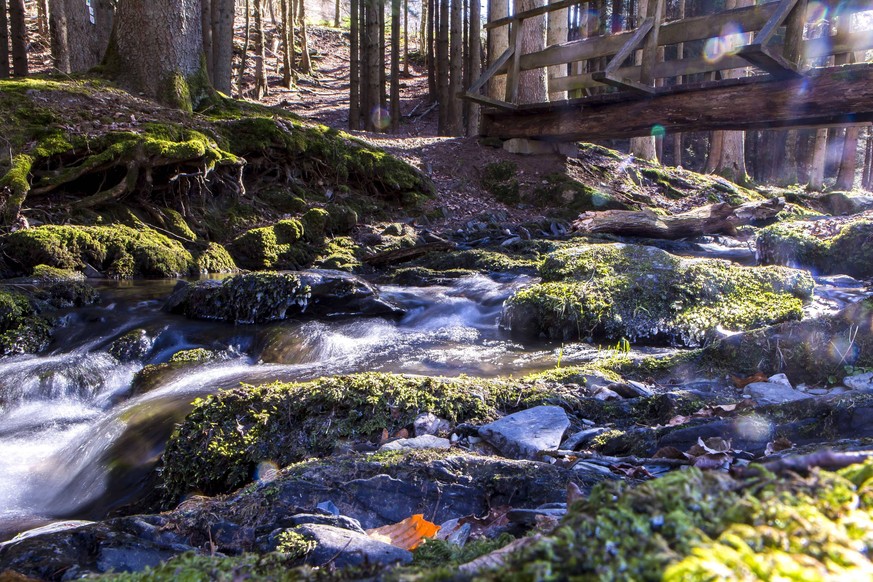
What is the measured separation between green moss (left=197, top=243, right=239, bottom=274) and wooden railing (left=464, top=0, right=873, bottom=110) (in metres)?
6.35

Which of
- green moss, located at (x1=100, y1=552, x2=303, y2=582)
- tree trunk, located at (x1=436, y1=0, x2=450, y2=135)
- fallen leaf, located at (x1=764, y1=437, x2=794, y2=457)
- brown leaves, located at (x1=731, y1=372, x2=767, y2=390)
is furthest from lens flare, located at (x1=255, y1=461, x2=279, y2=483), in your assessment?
tree trunk, located at (x1=436, y1=0, x2=450, y2=135)

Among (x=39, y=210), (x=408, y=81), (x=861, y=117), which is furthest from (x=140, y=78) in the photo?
A: (x=408, y=81)

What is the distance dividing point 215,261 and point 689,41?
9.18 meters

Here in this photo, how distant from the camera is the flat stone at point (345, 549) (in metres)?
1.66

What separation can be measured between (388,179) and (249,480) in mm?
9349

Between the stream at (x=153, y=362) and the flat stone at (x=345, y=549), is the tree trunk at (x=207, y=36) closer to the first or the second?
the stream at (x=153, y=362)

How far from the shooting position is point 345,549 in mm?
1746

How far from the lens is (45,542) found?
1.94 meters

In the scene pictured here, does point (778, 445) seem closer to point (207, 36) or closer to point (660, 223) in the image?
point (660, 223)

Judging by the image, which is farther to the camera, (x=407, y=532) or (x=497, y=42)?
(x=497, y=42)

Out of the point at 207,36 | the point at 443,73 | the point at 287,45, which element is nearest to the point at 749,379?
the point at 207,36

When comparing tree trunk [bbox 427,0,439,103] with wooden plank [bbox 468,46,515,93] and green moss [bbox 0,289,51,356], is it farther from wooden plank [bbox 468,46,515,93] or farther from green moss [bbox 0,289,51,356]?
green moss [bbox 0,289,51,356]

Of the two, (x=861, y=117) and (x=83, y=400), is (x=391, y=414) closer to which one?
(x=83, y=400)

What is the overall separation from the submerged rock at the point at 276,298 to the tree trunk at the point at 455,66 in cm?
1219
